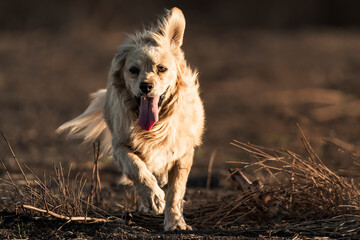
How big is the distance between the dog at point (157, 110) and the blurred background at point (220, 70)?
644 millimetres

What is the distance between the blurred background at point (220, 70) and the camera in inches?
417

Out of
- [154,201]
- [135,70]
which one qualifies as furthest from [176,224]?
[135,70]

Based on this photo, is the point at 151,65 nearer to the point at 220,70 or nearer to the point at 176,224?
the point at 176,224

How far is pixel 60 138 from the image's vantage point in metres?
10.7

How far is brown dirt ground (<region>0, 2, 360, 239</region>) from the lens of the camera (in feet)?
27.7

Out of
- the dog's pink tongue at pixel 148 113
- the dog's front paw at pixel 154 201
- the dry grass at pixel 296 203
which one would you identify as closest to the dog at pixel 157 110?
the dog's pink tongue at pixel 148 113

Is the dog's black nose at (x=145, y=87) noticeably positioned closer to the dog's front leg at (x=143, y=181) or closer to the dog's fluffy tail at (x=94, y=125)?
the dog's front leg at (x=143, y=181)

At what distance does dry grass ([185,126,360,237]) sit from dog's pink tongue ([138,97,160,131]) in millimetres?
760

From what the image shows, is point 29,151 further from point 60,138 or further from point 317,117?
point 317,117

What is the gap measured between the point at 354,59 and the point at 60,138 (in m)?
10.2

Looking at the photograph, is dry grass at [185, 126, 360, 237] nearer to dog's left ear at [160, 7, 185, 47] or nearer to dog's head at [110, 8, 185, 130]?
dog's head at [110, 8, 185, 130]

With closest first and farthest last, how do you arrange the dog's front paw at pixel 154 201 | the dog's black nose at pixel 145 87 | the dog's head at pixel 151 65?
the dog's front paw at pixel 154 201 → the dog's black nose at pixel 145 87 → the dog's head at pixel 151 65

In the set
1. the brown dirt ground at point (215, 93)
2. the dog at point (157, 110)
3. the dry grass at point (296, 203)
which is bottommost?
the brown dirt ground at point (215, 93)

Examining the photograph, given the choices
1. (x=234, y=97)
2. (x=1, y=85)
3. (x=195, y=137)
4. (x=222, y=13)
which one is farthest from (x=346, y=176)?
(x=222, y=13)
